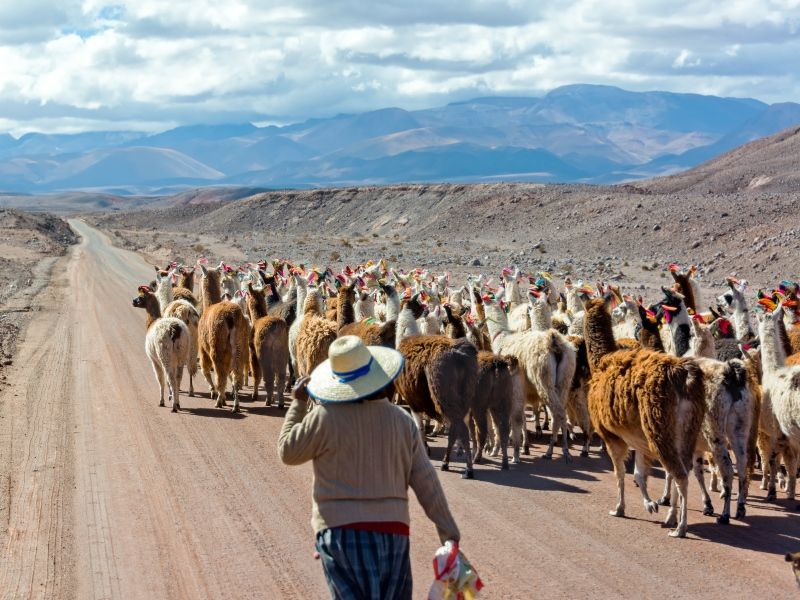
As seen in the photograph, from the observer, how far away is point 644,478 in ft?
29.5

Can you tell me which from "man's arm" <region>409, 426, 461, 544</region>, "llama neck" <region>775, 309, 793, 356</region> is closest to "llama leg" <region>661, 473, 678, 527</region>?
"llama neck" <region>775, 309, 793, 356</region>

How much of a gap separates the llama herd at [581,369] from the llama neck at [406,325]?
0.06 feet

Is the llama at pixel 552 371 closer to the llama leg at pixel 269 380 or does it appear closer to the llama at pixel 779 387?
the llama at pixel 779 387

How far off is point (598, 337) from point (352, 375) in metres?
5.41

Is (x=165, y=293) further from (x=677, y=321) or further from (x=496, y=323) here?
(x=677, y=321)

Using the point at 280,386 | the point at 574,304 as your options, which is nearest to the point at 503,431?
the point at 280,386

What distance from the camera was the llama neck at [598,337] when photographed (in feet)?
32.1

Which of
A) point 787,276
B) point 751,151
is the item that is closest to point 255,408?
point 787,276

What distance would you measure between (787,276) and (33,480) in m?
27.6

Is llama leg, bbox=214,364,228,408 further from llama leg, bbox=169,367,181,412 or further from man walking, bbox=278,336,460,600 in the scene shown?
man walking, bbox=278,336,460,600

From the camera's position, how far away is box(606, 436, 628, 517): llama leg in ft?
29.1

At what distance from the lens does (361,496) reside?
4.86 meters

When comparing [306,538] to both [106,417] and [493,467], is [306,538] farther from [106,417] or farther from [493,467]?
[106,417]

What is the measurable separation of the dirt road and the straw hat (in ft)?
9.11
